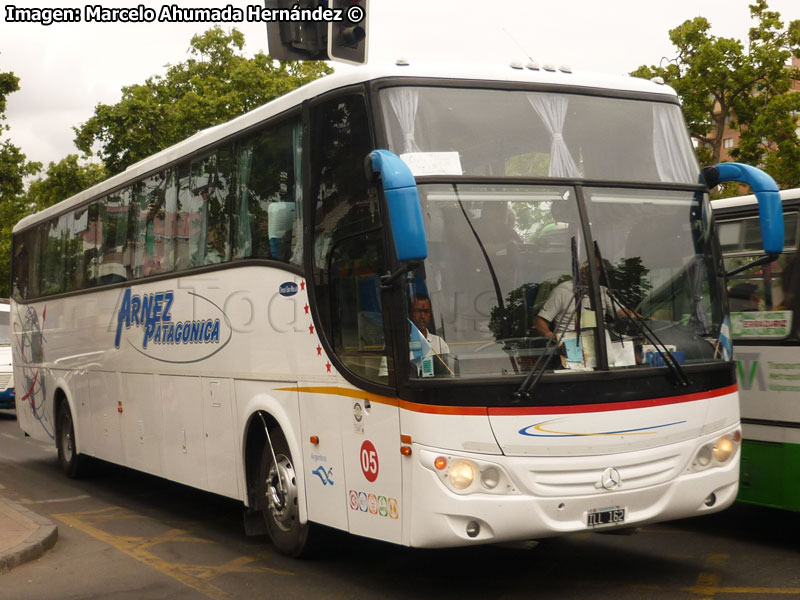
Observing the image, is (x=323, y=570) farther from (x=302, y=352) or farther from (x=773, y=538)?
(x=773, y=538)

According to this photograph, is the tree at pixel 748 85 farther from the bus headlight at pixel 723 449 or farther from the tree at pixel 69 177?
the bus headlight at pixel 723 449

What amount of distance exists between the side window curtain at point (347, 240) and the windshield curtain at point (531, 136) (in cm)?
35

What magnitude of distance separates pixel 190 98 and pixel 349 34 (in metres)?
28.3

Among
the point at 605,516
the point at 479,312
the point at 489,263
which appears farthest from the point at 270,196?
the point at 605,516

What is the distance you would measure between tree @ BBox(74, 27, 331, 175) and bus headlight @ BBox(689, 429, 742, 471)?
26358mm

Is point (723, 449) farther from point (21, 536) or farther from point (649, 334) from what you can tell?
point (21, 536)

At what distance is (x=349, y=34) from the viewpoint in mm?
10688

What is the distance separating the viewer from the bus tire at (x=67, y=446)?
13953mm

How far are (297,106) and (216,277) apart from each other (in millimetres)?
2006

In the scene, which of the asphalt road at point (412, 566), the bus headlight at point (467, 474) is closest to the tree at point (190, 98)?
the asphalt road at point (412, 566)

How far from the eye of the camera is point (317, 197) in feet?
24.7

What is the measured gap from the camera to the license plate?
6.44m

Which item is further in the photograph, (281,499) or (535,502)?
(281,499)

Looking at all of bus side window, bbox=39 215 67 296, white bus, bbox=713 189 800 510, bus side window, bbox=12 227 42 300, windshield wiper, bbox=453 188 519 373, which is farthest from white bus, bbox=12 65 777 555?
bus side window, bbox=12 227 42 300
